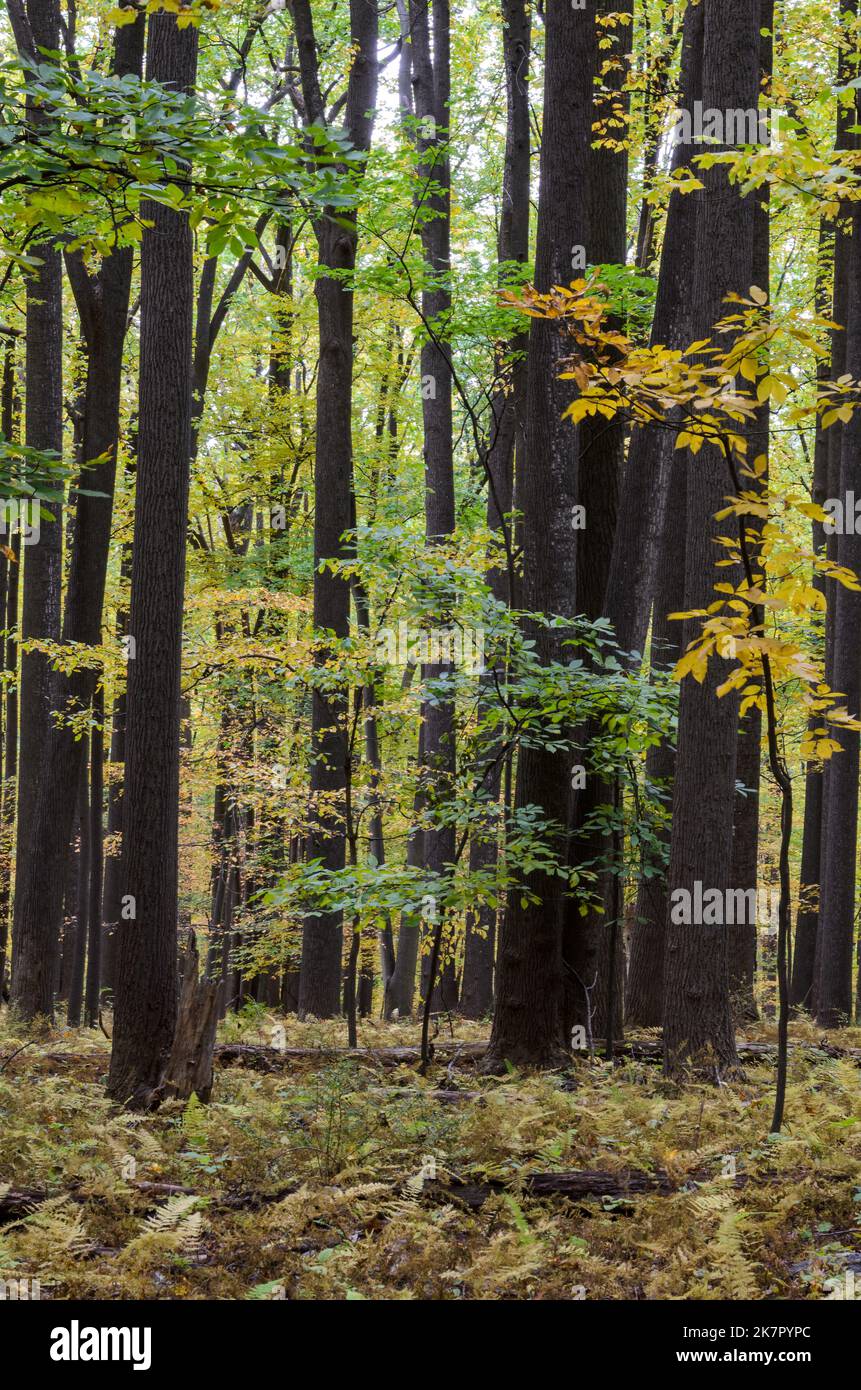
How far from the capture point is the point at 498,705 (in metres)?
7.52

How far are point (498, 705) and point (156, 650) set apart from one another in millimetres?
2356

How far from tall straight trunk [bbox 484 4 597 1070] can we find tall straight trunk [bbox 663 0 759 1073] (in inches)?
33.4

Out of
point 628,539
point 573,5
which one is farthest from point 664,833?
point 573,5

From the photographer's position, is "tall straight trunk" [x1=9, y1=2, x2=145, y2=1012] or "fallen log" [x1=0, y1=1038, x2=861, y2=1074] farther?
"tall straight trunk" [x1=9, y1=2, x2=145, y2=1012]

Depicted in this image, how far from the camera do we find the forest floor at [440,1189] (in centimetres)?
439

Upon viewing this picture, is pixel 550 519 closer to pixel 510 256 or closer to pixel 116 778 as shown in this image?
pixel 510 256

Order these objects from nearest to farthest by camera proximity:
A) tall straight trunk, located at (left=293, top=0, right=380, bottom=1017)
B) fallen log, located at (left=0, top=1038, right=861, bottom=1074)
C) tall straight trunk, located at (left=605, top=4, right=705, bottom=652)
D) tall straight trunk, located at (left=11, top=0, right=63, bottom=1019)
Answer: fallen log, located at (left=0, top=1038, right=861, bottom=1074) → tall straight trunk, located at (left=605, top=4, right=705, bottom=652) → tall straight trunk, located at (left=11, top=0, right=63, bottom=1019) → tall straight trunk, located at (left=293, top=0, right=380, bottom=1017)

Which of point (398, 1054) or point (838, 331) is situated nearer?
point (398, 1054)

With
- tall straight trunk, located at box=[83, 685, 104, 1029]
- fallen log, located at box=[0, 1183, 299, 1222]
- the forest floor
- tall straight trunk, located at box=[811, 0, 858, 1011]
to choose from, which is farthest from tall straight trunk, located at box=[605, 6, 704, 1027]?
tall straight trunk, located at box=[83, 685, 104, 1029]

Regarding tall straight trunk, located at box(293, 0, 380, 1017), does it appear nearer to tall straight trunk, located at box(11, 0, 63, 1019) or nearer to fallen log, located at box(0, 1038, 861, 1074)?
tall straight trunk, located at box(11, 0, 63, 1019)

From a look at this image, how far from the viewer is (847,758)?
1315cm

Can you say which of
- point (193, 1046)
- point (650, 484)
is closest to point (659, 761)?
point (650, 484)

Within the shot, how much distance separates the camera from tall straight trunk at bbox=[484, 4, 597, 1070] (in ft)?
25.1

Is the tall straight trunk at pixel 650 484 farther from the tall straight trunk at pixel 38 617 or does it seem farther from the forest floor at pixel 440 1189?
the tall straight trunk at pixel 38 617
